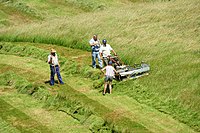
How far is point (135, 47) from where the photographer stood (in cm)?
2572

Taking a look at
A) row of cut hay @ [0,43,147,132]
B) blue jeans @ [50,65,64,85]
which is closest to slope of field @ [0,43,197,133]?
row of cut hay @ [0,43,147,132]

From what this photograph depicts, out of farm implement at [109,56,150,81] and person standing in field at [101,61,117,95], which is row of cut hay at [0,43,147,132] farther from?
farm implement at [109,56,150,81]

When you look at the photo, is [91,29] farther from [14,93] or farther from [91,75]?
[14,93]

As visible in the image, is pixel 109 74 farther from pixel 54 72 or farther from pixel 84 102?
pixel 54 72

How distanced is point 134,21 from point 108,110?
14892 millimetres

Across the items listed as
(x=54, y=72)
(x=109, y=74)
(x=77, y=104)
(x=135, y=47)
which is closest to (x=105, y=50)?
(x=109, y=74)

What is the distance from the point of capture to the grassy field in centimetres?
1850

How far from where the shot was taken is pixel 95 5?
145 feet

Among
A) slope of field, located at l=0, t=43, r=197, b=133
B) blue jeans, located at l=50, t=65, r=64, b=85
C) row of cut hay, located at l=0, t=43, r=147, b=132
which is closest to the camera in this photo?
row of cut hay, located at l=0, t=43, r=147, b=132

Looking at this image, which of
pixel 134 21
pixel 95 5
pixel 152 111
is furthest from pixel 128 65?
pixel 95 5

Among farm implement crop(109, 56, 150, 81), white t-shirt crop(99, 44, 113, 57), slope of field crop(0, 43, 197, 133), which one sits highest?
white t-shirt crop(99, 44, 113, 57)

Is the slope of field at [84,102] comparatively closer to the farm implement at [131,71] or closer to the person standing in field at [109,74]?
the person standing in field at [109,74]

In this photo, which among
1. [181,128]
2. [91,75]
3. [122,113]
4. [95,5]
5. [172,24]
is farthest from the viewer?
[95,5]

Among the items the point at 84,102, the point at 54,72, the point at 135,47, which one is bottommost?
the point at 84,102
